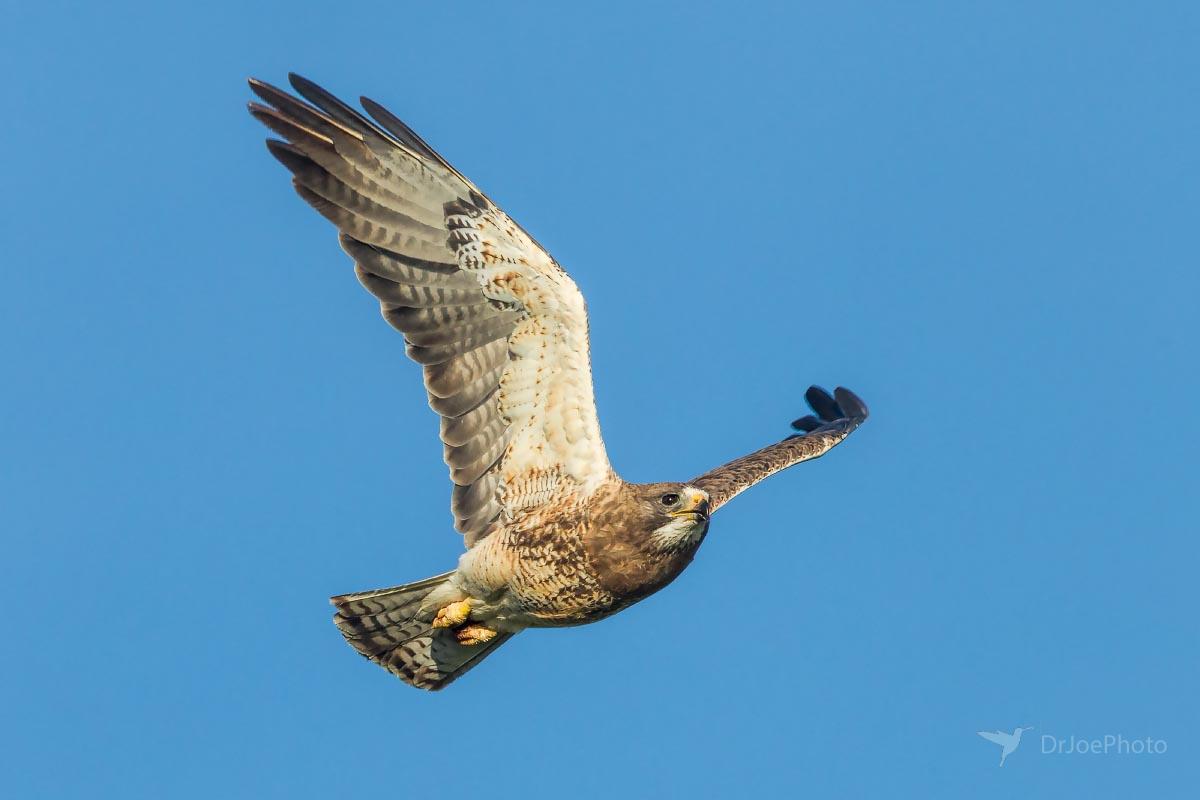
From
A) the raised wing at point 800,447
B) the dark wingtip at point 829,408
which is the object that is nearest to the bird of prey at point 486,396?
the raised wing at point 800,447

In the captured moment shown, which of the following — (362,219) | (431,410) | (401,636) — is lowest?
(401,636)

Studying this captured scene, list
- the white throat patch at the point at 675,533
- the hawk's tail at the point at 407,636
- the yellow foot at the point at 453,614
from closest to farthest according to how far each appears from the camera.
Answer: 1. the white throat patch at the point at 675,533
2. the yellow foot at the point at 453,614
3. the hawk's tail at the point at 407,636

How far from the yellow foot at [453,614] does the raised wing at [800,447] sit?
2020 millimetres

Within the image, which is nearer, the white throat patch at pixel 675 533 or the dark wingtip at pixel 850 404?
the white throat patch at pixel 675 533

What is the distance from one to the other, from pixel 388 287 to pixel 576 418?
5.58ft

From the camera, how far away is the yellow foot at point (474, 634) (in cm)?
1326

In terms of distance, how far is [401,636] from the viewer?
13.5m

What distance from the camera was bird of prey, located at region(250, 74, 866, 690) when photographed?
12242 mm

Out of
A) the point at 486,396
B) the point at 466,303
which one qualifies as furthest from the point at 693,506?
the point at 466,303

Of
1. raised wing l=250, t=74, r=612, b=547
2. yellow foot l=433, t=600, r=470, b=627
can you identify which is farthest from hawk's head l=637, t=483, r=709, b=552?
yellow foot l=433, t=600, r=470, b=627

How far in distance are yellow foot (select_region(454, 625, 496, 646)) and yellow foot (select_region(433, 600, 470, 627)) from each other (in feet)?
0.38

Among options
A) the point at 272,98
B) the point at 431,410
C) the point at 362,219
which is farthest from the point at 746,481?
the point at 272,98

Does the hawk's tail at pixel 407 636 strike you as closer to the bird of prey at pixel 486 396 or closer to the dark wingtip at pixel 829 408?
the bird of prey at pixel 486 396

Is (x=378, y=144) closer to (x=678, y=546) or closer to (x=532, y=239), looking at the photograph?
(x=532, y=239)
